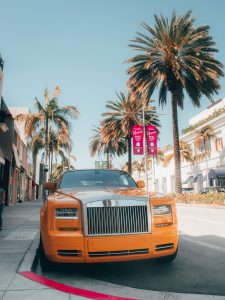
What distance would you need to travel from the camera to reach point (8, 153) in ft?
76.7

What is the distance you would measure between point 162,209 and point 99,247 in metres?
1.14

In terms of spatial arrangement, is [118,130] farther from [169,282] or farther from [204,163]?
[169,282]

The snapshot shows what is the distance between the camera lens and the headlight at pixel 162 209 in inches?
189

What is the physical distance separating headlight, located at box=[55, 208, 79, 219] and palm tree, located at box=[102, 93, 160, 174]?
31.6 m

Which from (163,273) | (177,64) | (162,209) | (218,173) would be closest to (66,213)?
(162,209)

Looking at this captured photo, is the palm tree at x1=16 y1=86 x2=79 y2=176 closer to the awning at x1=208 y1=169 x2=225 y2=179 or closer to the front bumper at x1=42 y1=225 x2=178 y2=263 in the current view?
the awning at x1=208 y1=169 x2=225 y2=179

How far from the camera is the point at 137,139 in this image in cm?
3231

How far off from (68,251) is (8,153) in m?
20.2

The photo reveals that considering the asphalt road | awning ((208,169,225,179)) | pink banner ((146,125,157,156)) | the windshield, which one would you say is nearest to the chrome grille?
the asphalt road

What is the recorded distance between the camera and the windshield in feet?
21.2

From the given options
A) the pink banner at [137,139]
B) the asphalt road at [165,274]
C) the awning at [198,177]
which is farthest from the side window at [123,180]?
the awning at [198,177]

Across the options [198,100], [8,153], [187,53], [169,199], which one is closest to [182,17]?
[187,53]

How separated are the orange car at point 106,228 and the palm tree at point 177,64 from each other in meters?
22.9

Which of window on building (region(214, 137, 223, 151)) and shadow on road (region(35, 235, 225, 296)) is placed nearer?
shadow on road (region(35, 235, 225, 296))
